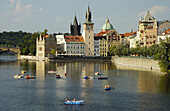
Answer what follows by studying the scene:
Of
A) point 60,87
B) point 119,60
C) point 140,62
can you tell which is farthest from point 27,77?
point 119,60

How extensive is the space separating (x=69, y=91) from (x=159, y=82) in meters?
26.4

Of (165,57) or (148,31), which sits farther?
(148,31)

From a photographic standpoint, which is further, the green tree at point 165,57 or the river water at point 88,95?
the green tree at point 165,57

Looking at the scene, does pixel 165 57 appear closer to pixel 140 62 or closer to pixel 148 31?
pixel 140 62

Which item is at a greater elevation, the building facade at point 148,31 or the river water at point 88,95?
the building facade at point 148,31

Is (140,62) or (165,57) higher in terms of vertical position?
(165,57)

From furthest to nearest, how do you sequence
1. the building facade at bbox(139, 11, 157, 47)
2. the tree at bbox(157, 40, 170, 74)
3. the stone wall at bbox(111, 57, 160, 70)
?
the building facade at bbox(139, 11, 157, 47), the stone wall at bbox(111, 57, 160, 70), the tree at bbox(157, 40, 170, 74)

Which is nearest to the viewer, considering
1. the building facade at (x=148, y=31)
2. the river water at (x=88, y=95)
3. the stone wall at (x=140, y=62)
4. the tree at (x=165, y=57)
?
the river water at (x=88, y=95)

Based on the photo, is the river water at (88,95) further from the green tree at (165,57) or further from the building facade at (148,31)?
the building facade at (148,31)

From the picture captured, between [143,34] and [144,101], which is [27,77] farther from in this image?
[143,34]

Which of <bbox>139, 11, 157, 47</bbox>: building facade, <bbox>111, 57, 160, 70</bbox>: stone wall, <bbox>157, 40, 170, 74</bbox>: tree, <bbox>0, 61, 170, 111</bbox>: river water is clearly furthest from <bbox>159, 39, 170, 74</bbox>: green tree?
<bbox>139, 11, 157, 47</bbox>: building facade

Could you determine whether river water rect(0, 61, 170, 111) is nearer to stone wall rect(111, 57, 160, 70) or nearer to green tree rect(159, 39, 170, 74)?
green tree rect(159, 39, 170, 74)

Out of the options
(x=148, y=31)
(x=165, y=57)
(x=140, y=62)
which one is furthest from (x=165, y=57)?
(x=148, y=31)

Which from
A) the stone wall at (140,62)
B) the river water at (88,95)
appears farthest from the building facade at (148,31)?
the river water at (88,95)
